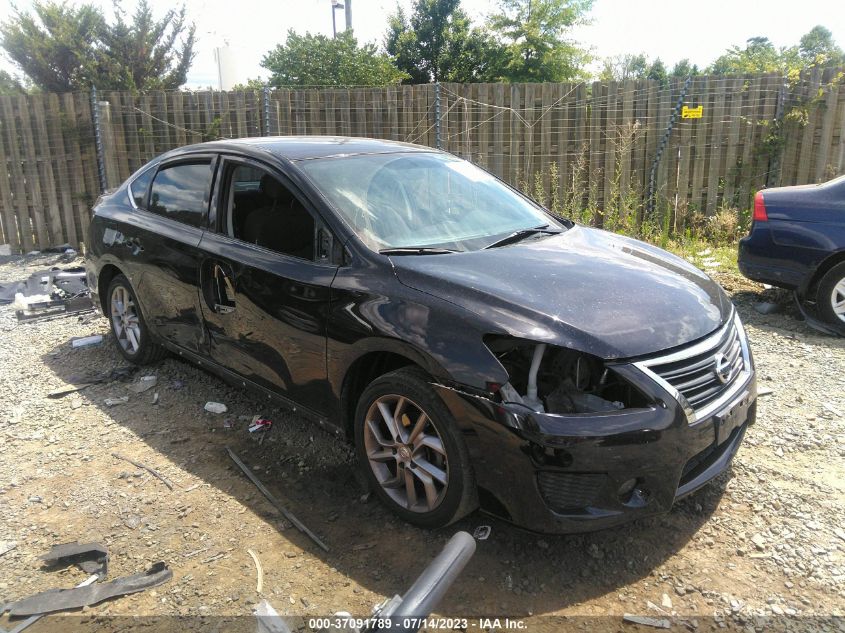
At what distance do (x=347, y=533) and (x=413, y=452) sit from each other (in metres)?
0.56

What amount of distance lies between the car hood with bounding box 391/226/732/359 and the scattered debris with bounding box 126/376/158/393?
9.08 ft

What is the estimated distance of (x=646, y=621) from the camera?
262 centimetres

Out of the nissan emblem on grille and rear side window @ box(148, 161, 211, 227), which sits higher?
rear side window @ box(148, 161, 211, 227)

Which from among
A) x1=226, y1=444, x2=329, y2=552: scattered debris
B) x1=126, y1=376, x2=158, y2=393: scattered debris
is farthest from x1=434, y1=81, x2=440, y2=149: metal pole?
x1=226, y1=444, x2=329, y2=552: scattered debris

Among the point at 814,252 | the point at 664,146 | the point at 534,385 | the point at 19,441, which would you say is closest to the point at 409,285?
the point at 534,385

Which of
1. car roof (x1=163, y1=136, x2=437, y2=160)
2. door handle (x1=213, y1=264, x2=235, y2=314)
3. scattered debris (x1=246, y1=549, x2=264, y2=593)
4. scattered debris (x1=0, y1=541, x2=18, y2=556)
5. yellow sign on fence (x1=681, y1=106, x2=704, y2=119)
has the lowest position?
scattered debris (x1=0, y1=541, x2=18, y2=556)

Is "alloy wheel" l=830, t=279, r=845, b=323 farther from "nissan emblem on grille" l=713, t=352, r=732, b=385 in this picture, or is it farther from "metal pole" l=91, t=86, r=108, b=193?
"metal pole" l=91, t=86, r=108, b=193

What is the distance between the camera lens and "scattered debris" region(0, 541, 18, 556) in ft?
10.5

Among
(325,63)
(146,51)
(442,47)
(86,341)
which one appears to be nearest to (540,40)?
(442,47)

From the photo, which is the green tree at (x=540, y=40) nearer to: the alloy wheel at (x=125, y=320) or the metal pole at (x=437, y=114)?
the metal pole at (x=437, y=114)

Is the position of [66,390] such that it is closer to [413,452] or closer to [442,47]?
[413,452]

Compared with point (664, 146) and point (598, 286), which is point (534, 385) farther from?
point (664, 146)

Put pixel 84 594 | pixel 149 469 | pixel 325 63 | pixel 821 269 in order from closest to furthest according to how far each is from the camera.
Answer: pixel 84 594, pixel 149 469, pixel 821 269, pixel 325 63

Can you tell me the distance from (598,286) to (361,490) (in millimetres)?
1653
